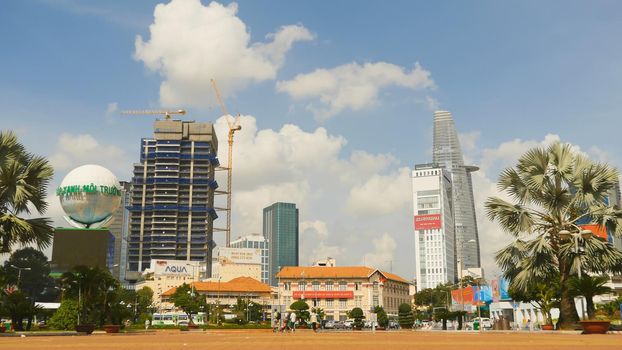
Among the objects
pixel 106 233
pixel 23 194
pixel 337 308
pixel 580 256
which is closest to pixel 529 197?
pixel 580 256

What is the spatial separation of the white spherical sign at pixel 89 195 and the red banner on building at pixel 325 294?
79109 millimetres

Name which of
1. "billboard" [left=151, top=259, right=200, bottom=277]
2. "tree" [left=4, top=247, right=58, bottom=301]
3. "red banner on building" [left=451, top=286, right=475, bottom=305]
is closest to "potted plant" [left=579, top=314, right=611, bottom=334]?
"red banner on building" [left=451, top=286, right=475, bottom=305]

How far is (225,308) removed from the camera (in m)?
133

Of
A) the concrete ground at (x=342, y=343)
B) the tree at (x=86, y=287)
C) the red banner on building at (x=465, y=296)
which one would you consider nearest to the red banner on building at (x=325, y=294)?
the red banner on building at (x=465, y=296)

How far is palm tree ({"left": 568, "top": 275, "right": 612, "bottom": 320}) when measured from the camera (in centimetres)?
2522

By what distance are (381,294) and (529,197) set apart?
350 feet

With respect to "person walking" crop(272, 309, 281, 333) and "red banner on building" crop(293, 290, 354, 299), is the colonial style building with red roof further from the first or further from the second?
"person walking" crop(272, 309, 281, 333)

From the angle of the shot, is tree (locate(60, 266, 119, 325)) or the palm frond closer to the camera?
the palm frond

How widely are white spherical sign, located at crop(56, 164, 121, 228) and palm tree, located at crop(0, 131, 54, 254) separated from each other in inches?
770

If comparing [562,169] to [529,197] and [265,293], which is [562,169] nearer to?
[529,197]

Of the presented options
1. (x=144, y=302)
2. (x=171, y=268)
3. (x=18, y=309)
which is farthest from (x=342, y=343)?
(x=171, y=268)

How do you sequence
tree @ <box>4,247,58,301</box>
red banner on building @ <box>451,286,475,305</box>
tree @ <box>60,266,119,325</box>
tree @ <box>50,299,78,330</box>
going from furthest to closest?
tree @ <box>4,247,58,301</box>, red banner on building @ <box>451,286,475,305</box>, tree @ <box>50,299,78,330</box>, tree @ <box>60,266,119,325</box>

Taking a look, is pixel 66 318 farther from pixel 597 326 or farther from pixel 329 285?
pixel 329 285

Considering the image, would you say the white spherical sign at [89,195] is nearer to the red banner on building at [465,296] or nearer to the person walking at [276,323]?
the person walking at [276,323]
